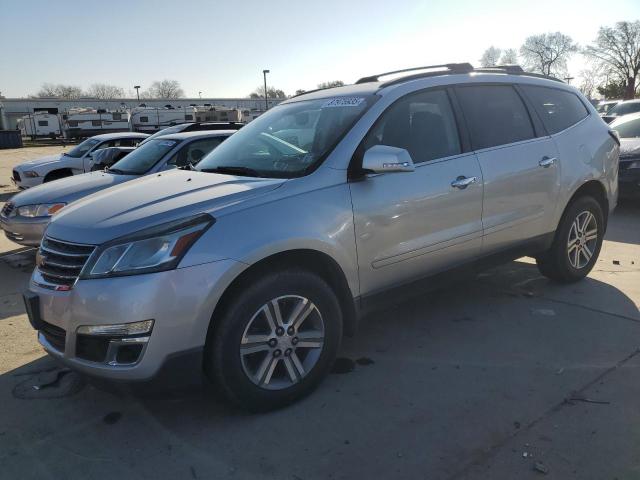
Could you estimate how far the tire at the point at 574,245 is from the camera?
4.69m

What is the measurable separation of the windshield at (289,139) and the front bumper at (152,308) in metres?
0.93

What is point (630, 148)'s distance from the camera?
854 cm

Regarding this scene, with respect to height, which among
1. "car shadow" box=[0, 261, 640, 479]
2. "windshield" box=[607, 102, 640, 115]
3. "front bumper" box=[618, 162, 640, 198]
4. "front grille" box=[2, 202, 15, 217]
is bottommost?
"car shadow" box=[0, 261, 640, 479]

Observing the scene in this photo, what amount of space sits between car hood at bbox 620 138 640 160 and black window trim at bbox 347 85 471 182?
605 cm

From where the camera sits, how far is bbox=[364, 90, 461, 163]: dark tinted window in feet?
11.3

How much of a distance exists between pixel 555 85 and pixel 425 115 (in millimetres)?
1877

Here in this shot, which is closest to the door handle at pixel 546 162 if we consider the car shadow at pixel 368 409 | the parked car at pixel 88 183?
the car shadow at pixel 368 409

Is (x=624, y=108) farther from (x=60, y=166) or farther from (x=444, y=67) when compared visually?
(x=60, y=166)

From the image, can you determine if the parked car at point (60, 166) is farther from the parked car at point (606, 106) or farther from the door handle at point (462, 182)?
the parked car at point (606, 106)

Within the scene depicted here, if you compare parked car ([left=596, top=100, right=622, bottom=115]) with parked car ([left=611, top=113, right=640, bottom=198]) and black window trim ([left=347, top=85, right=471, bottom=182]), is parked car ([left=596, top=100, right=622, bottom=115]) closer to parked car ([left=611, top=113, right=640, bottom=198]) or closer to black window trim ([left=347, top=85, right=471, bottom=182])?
parked car ([left=611, top=113, right=640, bottom=198])

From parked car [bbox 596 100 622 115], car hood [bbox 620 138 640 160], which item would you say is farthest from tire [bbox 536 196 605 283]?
parked car [bbox 596 100 622 115]

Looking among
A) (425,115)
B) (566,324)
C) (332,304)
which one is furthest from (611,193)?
(332,304)

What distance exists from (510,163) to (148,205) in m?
2.70

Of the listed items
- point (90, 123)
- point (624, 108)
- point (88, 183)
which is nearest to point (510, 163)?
point (88, 183)
